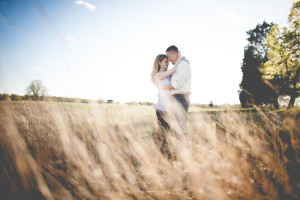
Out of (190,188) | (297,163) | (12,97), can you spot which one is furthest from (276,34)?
(12,97)

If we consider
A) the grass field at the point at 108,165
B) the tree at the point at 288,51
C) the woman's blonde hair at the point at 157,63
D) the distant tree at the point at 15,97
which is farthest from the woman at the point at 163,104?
the tree at the point at 288,51

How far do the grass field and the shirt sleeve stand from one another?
3.42 ft

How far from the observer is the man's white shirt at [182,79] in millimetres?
2475

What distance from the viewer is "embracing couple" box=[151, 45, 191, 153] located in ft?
8.32

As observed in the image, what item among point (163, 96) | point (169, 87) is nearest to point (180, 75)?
point (169, 87)

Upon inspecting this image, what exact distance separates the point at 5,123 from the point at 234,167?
3.89 metres

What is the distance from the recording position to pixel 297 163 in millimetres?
1789

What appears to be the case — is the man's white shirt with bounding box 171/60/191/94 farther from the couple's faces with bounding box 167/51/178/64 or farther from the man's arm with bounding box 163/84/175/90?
the couple's faces with bounding box 167/51/178/64

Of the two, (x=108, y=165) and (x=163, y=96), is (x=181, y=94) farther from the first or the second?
(x=108, y=165)

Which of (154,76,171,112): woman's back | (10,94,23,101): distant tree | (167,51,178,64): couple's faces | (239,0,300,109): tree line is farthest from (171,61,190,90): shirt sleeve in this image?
(239,0,300,109): tree line

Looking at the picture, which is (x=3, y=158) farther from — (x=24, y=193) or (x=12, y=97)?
(x=12, y=97)

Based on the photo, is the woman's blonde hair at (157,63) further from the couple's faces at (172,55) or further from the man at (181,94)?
the man at (181,94)

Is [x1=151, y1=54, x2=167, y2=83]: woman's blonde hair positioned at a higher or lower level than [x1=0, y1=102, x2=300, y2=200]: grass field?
higher

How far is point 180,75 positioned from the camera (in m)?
2.47
